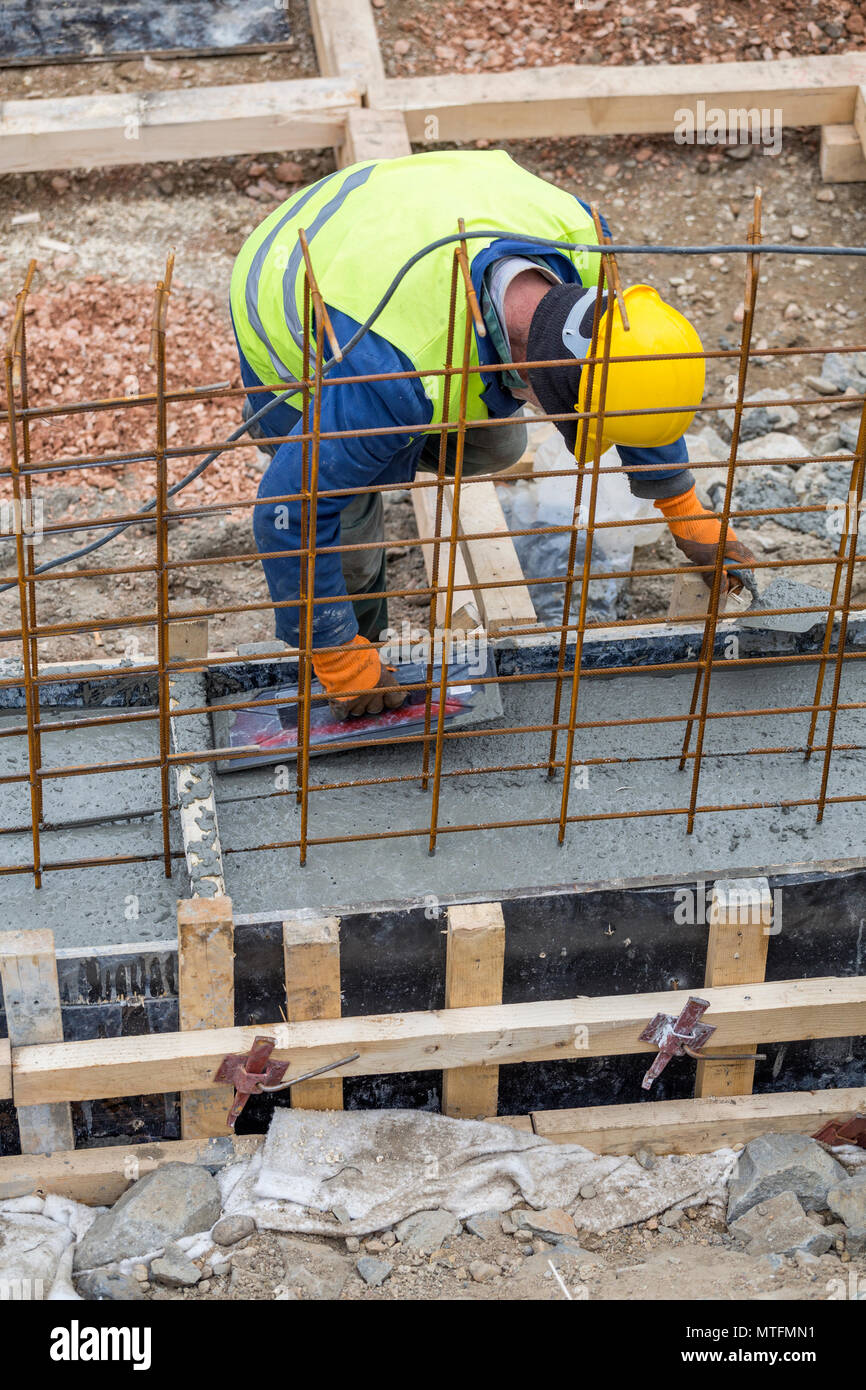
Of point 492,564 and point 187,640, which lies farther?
point 492,564

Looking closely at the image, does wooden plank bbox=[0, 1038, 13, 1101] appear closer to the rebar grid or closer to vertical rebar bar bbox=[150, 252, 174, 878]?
the rebar grid

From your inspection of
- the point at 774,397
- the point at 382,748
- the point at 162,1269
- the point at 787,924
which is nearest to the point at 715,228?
the point at 774,397

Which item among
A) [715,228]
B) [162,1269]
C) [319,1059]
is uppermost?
[715,228]

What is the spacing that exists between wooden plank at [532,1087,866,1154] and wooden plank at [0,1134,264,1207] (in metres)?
0.79

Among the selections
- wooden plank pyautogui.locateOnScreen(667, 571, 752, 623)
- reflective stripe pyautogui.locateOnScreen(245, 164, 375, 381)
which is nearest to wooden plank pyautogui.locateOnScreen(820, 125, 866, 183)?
wooden plank pyautogui.locateOnScreen(667, 571, 752, 623)

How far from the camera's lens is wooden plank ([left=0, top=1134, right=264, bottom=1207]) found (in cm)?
358

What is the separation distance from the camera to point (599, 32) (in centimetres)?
845

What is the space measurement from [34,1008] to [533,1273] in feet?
4.12

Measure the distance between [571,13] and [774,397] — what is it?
323 centimetres

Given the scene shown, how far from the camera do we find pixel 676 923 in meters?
3.72

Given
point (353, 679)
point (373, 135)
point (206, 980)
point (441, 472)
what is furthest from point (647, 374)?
point (373, 135)

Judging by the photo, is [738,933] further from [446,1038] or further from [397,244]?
[397,244]

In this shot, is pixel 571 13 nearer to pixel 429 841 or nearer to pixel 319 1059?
pixel 429 841

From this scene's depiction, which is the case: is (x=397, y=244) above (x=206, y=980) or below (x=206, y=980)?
above
